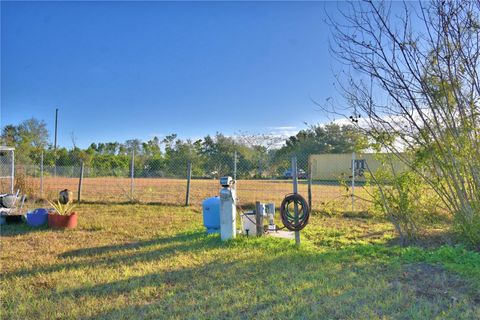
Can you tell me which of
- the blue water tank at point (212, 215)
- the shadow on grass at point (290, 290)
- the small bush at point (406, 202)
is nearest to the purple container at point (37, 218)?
the blue water tank at point (212, 215)

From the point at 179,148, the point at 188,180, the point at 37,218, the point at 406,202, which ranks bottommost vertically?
the point at 37,218

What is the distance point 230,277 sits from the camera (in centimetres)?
372

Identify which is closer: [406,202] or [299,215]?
[406,202]

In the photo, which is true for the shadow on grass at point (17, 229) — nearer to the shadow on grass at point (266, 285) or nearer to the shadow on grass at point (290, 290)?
the shadow on grass at point (266, 285)

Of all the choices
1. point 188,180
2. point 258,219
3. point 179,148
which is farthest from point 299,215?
point 179,148

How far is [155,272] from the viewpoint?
396cm

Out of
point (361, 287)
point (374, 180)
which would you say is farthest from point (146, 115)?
point (361, 287)

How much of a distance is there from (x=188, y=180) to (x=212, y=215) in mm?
3860

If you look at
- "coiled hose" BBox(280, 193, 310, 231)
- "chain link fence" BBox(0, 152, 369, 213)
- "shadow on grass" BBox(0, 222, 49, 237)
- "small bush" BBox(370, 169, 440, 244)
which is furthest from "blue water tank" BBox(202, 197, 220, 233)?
"shadow on grass" BBox(0, 222, 49, 237)

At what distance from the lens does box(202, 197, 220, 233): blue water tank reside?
5914 millimetres

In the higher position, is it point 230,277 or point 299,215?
point 299,215

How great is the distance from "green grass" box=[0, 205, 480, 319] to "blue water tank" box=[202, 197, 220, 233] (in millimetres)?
288

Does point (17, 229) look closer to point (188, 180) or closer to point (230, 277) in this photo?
point (188, 180)

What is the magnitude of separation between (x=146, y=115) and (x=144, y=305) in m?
23.8
